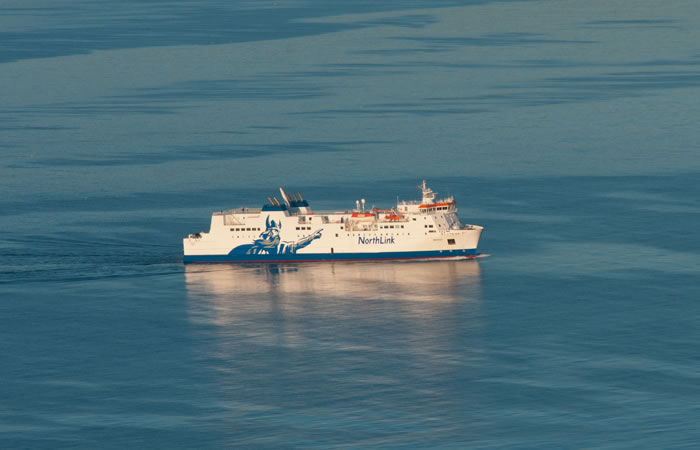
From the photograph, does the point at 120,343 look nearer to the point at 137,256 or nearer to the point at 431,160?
the point at 137,256

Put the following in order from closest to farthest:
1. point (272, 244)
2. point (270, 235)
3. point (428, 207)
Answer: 1. point (428, 207)
2. point (272, 244)
3. point (270, 235)

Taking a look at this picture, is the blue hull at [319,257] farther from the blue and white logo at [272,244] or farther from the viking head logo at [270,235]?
the viking head logo at [270,235]

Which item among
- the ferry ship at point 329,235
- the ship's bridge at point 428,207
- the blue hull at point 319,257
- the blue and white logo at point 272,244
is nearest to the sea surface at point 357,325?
the blue hull at point 319,257

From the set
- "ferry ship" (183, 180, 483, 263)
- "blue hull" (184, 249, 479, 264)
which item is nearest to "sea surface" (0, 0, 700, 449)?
"blue hull" (184, 249, 479, 264)

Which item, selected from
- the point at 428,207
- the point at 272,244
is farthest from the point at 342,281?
the point at 428,207

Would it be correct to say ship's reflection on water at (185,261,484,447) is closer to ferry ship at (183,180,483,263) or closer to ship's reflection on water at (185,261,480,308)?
ship's reflection on water at (185,261,480,308)

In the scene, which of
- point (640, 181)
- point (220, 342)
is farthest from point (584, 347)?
point (640, 181)

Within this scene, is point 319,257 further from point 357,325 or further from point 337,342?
point 337,342
